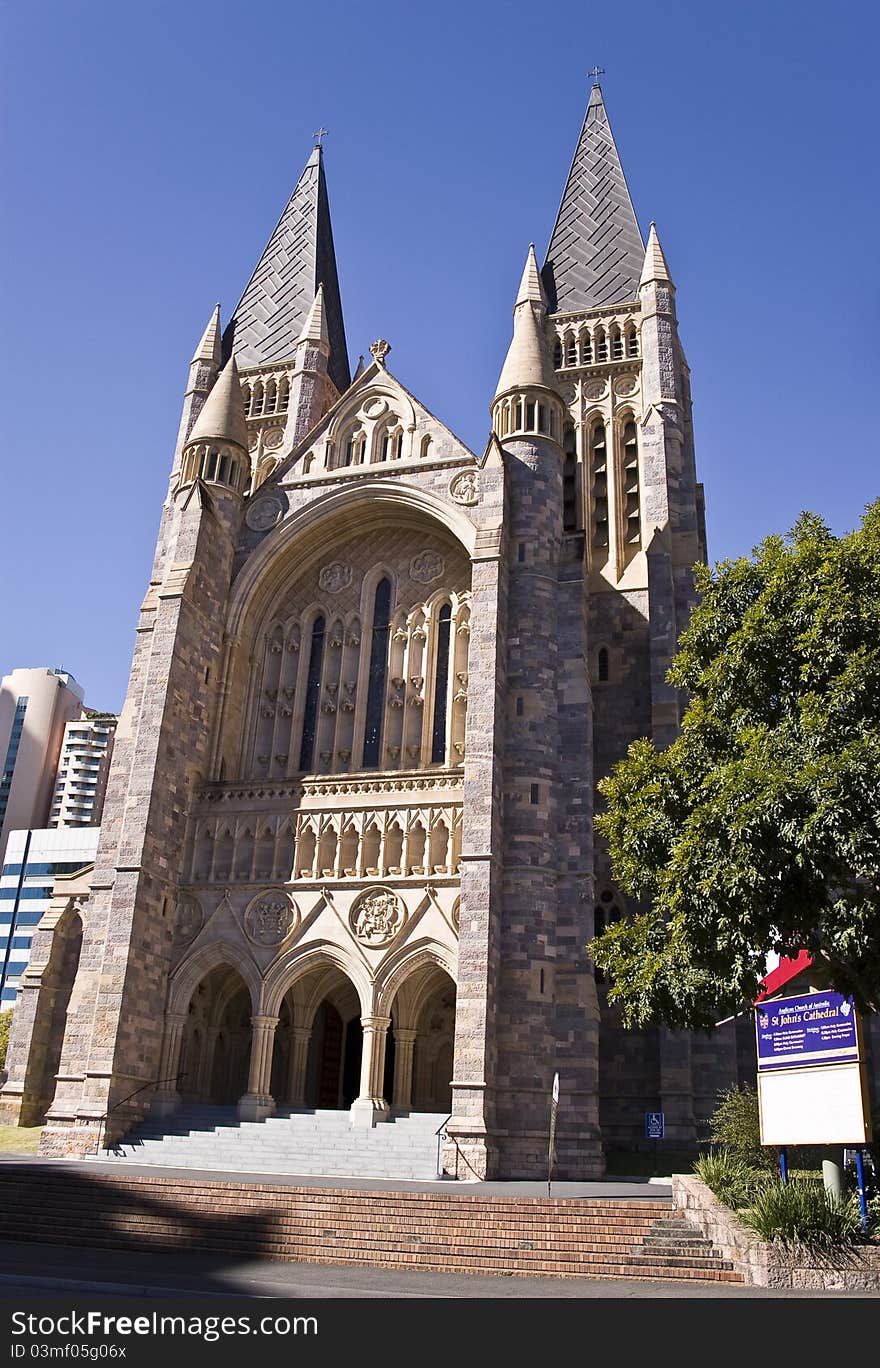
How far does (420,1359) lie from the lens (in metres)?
8.06

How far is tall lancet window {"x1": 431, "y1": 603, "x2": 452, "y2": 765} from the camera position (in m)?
29.9

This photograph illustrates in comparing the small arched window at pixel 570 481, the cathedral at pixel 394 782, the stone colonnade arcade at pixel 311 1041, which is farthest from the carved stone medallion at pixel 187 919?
the small arched window at pixel 570 481

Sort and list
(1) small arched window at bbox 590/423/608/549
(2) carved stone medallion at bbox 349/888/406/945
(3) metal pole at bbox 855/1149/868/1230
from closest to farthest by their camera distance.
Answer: (3) metal pole at bbox 855/1149/868/1230 < (2) carved stone medallion at bbox 349/888/406/945 < (1) small arched window at bbox 590/423/608/549

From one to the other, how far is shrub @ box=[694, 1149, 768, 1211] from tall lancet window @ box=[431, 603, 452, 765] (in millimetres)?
14618

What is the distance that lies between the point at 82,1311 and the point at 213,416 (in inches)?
1100

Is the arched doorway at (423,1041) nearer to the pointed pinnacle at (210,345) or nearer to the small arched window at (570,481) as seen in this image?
the small arched window at (570,481)

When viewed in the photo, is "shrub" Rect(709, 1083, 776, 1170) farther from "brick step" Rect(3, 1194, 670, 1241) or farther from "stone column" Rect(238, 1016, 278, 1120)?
"stone column" Rect(238, 1016, 278, 1120)

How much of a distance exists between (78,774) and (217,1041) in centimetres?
9701

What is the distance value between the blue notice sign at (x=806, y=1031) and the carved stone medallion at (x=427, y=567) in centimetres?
1816

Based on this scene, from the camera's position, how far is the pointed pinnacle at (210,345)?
4269 cm

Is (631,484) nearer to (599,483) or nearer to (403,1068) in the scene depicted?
(599,483)

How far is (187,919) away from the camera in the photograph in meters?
28.1

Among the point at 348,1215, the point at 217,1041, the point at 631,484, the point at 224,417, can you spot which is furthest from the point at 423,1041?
the point at 224,417

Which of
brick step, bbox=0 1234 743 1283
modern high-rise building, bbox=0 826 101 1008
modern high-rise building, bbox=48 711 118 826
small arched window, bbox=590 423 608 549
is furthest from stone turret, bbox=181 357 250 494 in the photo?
modern high-rise building, bbox=48 711 118 826
